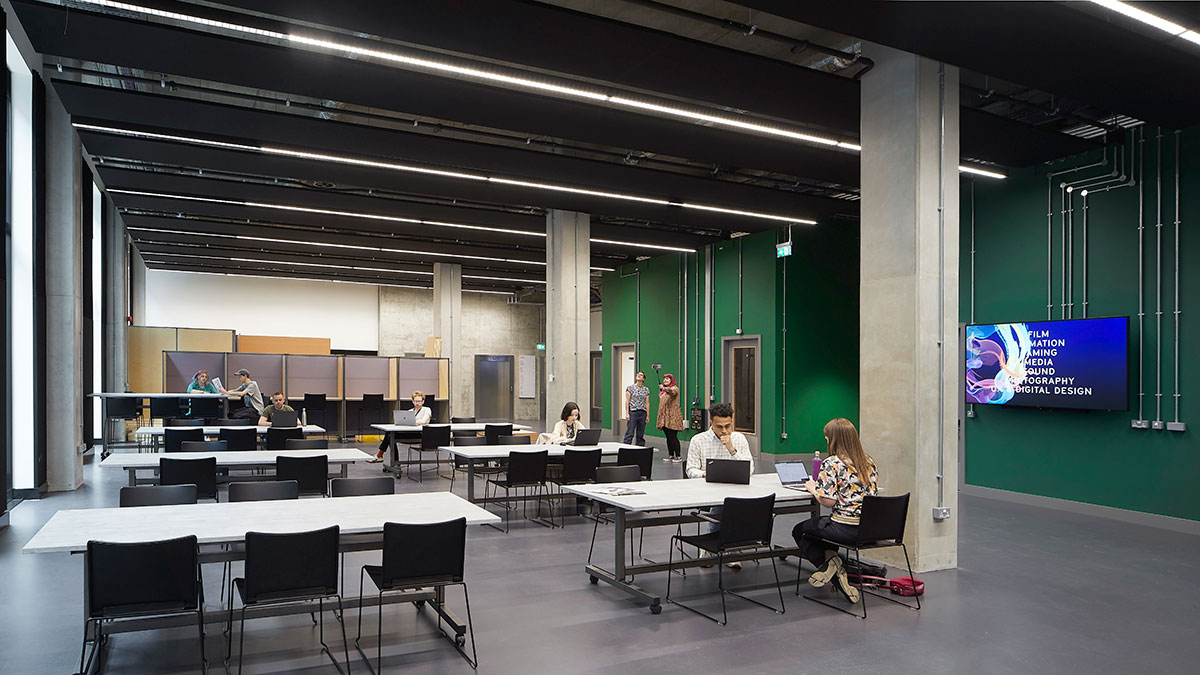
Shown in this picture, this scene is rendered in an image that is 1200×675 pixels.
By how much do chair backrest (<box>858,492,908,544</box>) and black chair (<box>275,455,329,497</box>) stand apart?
474 centimetres

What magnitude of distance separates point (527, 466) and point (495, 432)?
3.07 m

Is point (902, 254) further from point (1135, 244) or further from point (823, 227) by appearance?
point (823, 227)

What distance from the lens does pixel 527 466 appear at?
780cm

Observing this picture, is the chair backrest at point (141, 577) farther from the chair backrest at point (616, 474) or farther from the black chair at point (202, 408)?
the black chair at point (202, 408)

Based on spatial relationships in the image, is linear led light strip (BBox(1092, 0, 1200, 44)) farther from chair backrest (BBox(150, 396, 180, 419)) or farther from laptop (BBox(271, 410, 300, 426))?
chair backrest (BBox(150, 396, 180, 419))

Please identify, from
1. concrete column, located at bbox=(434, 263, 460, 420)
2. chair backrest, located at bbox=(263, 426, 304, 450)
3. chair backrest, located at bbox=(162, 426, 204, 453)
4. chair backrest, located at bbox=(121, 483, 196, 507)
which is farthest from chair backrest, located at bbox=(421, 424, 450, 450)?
concrete column, located at bbox=(434, 263, 460, 420)

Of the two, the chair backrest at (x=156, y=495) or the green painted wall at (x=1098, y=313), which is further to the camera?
the green painted wall at (x=1098, y=313)

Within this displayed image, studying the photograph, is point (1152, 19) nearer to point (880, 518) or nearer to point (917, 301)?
point (917, 301)

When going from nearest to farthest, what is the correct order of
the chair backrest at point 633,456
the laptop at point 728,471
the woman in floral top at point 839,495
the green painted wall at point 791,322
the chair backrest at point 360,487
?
the woman in floral top at point 839,495 < the chair backrest at point 360,487 < the laptop at point 728,471 < the chair backrest at point 633,456 < the green painted wall at point 791,322

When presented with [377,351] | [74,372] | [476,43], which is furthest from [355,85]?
[377,351]

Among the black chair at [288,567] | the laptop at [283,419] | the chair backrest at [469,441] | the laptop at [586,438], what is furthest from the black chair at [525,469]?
the laptop at [283,419]

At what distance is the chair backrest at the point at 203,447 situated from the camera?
317 inches

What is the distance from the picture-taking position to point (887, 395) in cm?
632

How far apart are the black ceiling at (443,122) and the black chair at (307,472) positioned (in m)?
3.51
